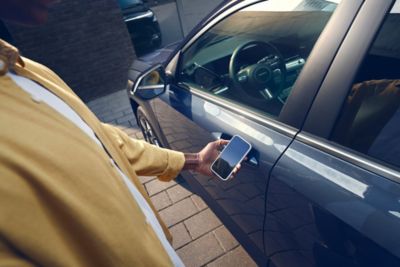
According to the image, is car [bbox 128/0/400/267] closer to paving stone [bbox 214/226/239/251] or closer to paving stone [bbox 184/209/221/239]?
paving stone [bbox 214/226/239/251]

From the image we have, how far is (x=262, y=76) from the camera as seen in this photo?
1719mm

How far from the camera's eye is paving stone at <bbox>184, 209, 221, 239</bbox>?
225 centimetres

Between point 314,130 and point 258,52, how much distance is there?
91 centimetres

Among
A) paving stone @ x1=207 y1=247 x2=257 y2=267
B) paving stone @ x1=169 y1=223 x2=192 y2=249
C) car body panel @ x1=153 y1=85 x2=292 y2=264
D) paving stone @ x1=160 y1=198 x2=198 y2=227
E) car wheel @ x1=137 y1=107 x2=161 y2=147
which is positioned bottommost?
paving stone @ x1=160 y1=198 x2=198 y2=227

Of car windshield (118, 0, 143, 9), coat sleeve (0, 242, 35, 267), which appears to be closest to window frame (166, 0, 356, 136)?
coat sleeve (0, 242, 35, 267)

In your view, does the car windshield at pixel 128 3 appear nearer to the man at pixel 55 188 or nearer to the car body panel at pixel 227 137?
the car body panel at pixel 227 137

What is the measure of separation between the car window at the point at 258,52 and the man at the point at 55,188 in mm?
853

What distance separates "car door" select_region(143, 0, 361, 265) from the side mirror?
67 millimetres

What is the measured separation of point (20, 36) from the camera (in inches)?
182

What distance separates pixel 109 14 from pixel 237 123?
4.72 meters

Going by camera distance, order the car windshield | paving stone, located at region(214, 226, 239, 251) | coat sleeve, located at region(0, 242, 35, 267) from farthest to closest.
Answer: the car windshield
paving stone, located at region(214, 226, 239, 251)
coat sleeve, located at region(0, 242, 35, 267)

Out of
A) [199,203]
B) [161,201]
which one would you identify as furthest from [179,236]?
[161,201]

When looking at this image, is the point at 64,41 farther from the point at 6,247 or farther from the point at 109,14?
the point at 6,247

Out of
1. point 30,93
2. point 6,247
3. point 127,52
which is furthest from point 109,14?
point 6,247
